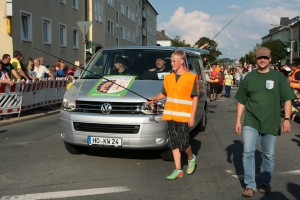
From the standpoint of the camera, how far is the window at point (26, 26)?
21.3 meters

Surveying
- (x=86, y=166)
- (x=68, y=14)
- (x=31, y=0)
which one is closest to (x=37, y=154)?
(x=86, y=166)

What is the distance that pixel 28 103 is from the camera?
13.0 metres

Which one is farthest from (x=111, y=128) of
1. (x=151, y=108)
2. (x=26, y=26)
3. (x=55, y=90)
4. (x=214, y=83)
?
(x=26, y=26)

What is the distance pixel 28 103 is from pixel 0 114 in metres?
1.70

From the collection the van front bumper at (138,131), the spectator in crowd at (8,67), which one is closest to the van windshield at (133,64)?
the van front bumper at (138,131)

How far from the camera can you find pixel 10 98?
11844 millimetres

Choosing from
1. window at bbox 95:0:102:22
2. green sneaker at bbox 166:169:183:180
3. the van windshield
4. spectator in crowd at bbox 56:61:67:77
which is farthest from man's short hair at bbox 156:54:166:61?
window at bbox 95:0:102:22

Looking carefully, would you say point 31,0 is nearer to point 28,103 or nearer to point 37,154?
point 28,103

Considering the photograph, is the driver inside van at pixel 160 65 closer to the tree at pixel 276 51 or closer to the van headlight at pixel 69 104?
the van headlight at pixel 69 104

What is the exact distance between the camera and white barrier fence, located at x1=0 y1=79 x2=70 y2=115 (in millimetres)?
11641

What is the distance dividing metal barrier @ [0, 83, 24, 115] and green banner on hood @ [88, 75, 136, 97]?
18.7 feet

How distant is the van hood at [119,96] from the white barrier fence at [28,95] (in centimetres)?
554

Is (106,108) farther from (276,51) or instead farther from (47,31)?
(276,51)

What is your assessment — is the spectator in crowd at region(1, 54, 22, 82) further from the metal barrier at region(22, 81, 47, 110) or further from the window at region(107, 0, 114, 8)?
the window at region(107, 0, 114, 8)
